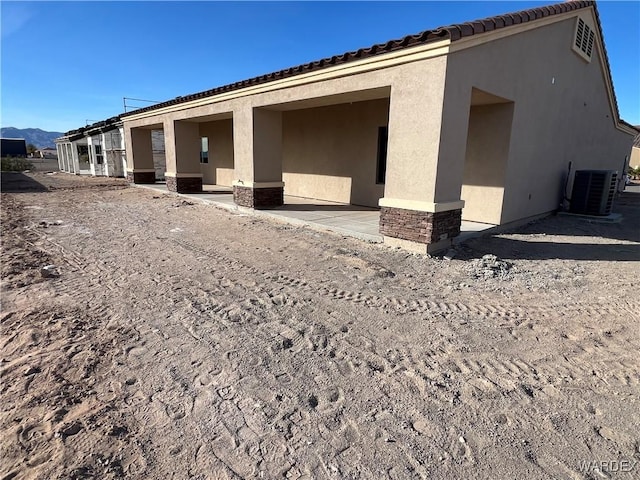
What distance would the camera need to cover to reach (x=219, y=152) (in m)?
19.1

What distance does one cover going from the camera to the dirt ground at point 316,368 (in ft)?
7.33

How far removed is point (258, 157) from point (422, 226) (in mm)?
5871

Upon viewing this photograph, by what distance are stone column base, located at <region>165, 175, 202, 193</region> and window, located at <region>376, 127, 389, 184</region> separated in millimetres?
7872

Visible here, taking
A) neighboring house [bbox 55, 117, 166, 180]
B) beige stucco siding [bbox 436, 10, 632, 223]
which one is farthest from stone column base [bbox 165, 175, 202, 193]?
beige stucco siding [bbox 436, 10, 632, 223]

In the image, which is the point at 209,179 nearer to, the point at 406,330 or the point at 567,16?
the point at 567,16

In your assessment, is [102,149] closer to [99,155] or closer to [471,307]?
[99,155]

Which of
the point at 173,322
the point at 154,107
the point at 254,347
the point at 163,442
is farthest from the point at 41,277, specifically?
the point at 154,107

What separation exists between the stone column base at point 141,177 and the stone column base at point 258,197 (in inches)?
394

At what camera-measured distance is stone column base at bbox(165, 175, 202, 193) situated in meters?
14.8

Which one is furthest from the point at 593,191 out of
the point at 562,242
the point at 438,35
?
the point at 438,35

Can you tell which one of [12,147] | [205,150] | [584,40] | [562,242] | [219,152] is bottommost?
[562,242]

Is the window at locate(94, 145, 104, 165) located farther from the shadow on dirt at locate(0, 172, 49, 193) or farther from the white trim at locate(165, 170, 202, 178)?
the white trim at locate(165, 170, 202, 178)

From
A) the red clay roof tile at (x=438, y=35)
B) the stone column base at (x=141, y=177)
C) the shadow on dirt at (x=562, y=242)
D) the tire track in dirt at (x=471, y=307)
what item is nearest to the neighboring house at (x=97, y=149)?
the stone column base at (x=141, y=177)

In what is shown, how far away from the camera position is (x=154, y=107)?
1547 cm
